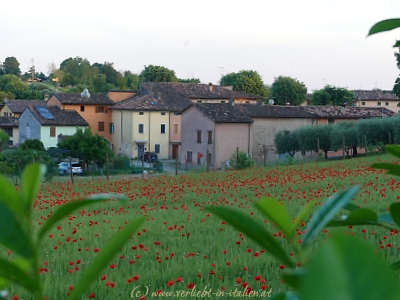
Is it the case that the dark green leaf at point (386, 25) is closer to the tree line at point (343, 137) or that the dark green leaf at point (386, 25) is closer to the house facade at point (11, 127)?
the tree line at point (343, 137)

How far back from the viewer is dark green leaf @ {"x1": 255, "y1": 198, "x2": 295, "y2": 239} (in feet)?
2.38

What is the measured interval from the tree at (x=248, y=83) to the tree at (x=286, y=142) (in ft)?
142

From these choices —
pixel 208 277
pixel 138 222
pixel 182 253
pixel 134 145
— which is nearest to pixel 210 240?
pixel 182 253

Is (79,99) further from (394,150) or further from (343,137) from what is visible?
(394,150)

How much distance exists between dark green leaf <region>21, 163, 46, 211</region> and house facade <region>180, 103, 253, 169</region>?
4164 centimetres

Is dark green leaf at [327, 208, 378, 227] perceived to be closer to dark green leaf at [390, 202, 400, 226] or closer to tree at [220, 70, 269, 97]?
dark green leaf at [390, 202, 400, 226]

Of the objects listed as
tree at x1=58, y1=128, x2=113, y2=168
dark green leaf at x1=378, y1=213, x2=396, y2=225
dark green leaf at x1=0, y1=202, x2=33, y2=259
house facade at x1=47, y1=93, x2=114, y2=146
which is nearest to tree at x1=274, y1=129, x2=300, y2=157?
tree at x1=58, y1=128, x2=113, y2=168

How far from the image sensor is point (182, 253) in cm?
799

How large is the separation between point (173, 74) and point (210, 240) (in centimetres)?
7926

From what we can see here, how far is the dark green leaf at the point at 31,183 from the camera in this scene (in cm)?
76

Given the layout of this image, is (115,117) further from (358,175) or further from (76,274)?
(76,274)

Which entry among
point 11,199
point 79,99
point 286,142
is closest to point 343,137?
point 286,142

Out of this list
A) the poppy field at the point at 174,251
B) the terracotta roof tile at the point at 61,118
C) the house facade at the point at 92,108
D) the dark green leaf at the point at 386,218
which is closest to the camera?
the dark green leaf at the point at 386,218

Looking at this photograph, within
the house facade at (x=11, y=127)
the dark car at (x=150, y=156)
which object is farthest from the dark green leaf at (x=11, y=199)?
the house facade at (x=11, y=127)
